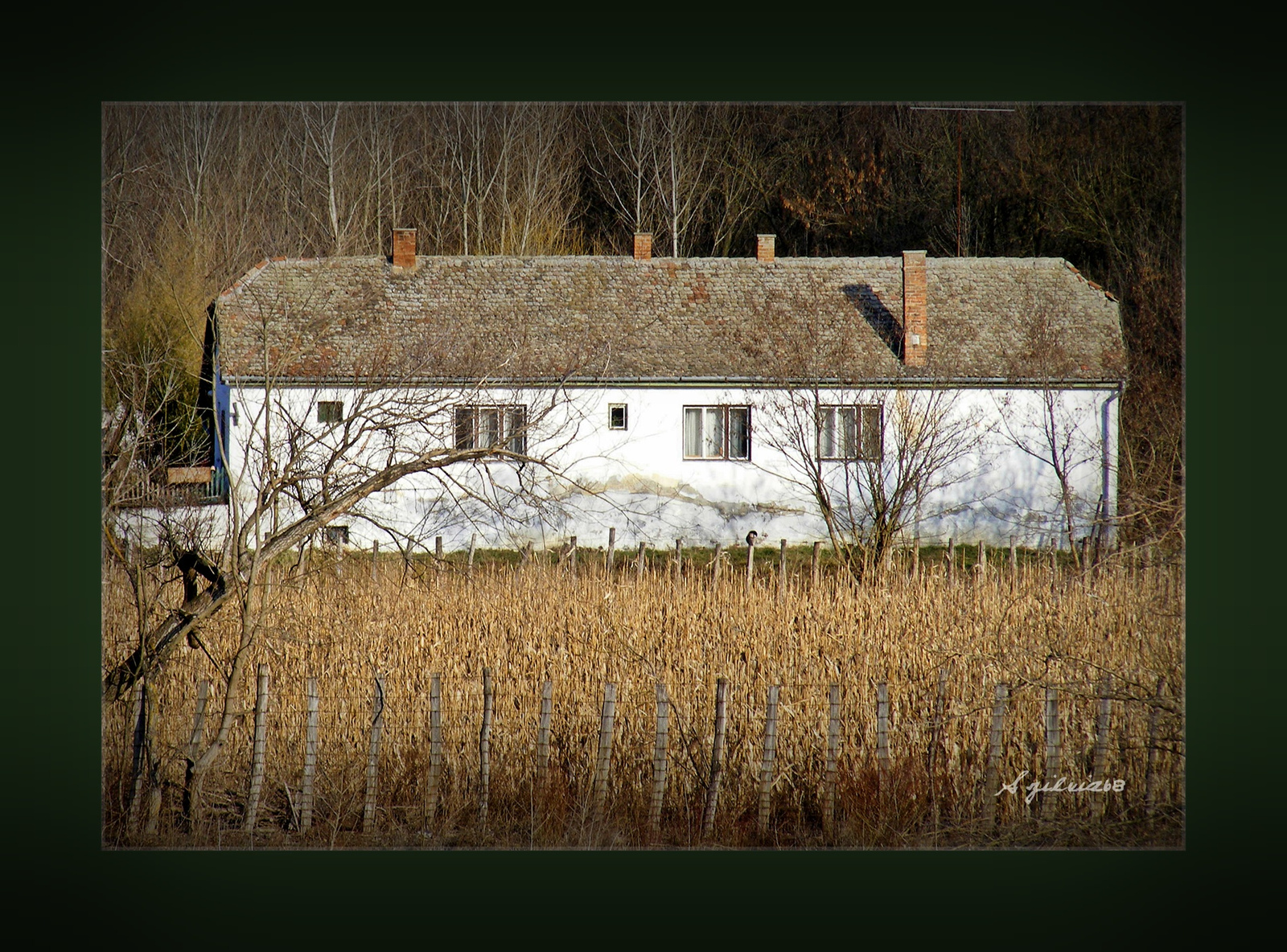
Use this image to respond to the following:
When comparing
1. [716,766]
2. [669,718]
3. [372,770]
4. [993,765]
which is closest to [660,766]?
[716,766]

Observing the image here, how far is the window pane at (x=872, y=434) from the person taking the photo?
40.2 ft

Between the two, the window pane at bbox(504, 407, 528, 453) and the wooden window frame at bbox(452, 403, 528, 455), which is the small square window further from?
the window pane at bbox(504, 407, 528, 453)

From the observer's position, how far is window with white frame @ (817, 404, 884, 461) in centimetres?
1230

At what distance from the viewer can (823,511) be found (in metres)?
12.1

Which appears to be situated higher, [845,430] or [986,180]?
[986,180]

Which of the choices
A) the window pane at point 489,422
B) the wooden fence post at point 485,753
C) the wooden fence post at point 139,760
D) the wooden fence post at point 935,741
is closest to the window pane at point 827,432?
the window pane at point 489,422

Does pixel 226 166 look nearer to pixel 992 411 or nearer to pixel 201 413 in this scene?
pixel 201 413

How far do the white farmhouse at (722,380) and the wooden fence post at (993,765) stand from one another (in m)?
4.05

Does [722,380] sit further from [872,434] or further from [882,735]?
[882,735]

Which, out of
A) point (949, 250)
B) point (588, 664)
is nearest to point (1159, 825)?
point (588, 664)

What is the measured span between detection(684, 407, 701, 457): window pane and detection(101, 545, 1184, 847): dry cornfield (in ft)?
14.8

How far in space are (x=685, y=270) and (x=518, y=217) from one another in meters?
2.29

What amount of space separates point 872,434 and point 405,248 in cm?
579

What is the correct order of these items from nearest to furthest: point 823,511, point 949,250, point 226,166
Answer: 1. point 226,166
2. point 823,511
3. point 949,250
